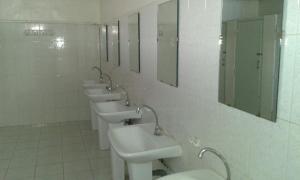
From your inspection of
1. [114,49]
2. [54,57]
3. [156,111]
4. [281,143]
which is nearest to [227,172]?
[281,143]

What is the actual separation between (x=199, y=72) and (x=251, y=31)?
0.52 meters

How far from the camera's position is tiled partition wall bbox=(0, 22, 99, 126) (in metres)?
4.76

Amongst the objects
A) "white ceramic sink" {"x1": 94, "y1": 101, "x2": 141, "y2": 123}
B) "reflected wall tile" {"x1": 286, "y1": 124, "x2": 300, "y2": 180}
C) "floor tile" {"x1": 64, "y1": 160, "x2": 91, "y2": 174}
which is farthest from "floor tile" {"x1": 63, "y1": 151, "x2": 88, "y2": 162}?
"reflected wall tile" {"x1": 286, "y1": 124, "x2": 300, "y2": 180}

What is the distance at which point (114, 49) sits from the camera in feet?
13.1

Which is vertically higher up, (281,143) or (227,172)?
(281,143)

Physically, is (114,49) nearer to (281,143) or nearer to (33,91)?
(33,91)

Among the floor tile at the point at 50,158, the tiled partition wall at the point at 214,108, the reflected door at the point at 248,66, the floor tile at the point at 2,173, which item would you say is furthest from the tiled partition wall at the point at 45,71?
the reflected door at the point at 248,66

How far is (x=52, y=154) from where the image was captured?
3686 mm

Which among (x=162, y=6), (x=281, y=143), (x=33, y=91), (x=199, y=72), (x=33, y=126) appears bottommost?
(x=33, y=126)

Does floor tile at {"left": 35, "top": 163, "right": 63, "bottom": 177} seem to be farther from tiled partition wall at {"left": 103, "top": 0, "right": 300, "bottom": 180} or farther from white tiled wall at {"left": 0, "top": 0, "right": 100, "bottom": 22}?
white tiled wall at {"left": 0, "top": 0, "right": 100, "bottom": 22}

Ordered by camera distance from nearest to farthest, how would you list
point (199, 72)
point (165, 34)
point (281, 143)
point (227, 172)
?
point (281, 143)
point (227, 172)
point (199, 72)
point (165, 34)

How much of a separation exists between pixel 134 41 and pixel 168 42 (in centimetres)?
88

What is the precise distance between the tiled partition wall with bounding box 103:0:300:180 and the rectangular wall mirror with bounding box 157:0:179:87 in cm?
7

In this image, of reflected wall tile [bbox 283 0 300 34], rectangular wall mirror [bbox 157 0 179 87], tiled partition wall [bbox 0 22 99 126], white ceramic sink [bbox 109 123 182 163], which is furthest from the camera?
tiled partition wall [bbox 0 22 99 126]
